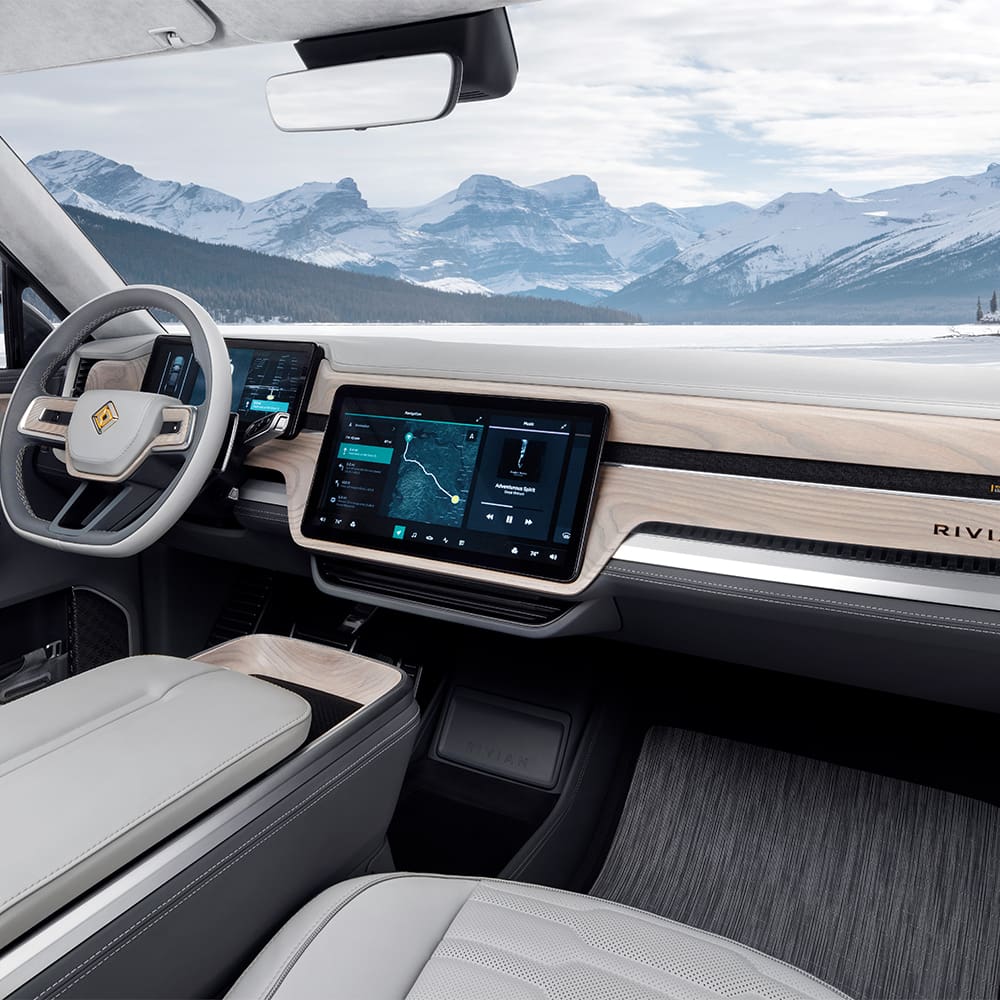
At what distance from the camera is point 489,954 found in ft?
3.22

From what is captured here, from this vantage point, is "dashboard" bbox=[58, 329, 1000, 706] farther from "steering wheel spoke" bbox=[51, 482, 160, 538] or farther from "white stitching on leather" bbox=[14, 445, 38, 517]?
"white stitching on leather" bbox=[14, 445, 38, 517]

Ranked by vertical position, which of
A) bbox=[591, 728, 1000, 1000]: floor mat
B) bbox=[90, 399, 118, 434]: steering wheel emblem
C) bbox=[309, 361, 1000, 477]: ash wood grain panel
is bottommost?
bbox=[591, 728, 1000, 1000]: floor mat

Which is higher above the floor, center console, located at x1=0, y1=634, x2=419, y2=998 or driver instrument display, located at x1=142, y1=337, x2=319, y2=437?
driver instrument display, located at x1=142, y1=337, x2=319, y2=437

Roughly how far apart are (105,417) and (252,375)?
36cm

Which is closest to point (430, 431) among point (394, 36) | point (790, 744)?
point (394, 36)

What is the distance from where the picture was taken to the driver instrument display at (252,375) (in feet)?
6.11

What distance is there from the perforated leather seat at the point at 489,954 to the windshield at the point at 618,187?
1.05 meters

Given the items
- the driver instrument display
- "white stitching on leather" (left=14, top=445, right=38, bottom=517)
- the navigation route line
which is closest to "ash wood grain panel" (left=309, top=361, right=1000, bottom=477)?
the navigation route line

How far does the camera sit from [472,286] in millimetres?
2201

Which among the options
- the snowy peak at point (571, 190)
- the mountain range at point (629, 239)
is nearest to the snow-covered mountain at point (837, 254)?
the mountain range at point (629, 239)

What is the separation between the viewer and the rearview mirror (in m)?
1.51

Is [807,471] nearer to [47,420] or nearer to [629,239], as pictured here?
[629,239]

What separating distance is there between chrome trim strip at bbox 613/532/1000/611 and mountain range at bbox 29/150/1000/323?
60 centimetres

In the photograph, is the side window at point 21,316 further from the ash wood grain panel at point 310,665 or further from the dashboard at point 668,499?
the ash wood grain panel at point 310,665
